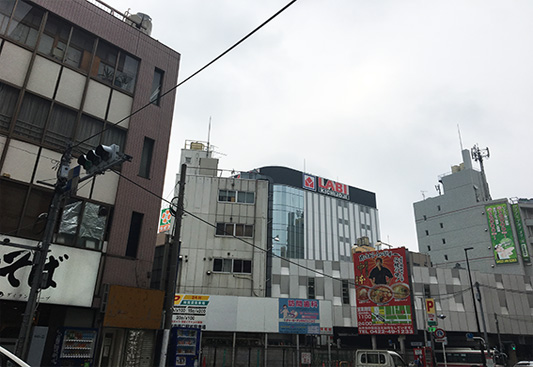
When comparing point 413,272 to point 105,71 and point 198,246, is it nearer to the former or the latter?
point 198,246

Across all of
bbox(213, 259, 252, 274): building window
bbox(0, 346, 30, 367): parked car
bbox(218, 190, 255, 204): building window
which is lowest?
bbox(0, 346, 30, 367): parked car

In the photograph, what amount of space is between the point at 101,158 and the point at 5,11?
10.5 metres

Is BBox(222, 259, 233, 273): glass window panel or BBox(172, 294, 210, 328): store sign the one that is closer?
BBox(172, 294, 210, 328): store sign

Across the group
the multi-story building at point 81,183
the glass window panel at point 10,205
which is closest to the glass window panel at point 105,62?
the multi-story building at point 81,183

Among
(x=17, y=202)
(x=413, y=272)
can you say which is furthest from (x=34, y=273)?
(x=413, y=272)

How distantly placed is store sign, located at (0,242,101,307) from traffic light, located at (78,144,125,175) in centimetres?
480

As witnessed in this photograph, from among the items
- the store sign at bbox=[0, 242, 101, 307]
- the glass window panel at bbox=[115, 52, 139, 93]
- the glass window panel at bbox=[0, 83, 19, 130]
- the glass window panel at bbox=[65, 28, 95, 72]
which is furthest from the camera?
the glass window panel at bbox=[115, 52, 139, 93]

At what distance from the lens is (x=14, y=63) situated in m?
15.1

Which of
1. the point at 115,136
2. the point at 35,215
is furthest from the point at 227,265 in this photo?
the point at 35,215

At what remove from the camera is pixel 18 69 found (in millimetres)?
15164

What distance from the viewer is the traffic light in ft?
32.8

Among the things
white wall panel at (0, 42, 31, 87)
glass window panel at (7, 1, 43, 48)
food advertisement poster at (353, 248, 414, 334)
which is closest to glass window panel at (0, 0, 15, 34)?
glass window panel at (7, 1, 43, 48)

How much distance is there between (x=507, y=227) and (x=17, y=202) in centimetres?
6984

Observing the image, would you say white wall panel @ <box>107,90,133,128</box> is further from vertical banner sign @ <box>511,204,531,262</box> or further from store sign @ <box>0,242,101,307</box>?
vertical banner sign @ <box>511,204,531,262</box>
